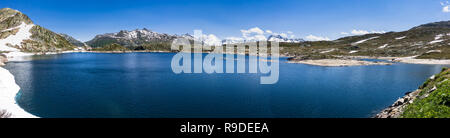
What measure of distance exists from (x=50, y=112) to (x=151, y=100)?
11.3m

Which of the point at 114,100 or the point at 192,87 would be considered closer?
the point at 114,100

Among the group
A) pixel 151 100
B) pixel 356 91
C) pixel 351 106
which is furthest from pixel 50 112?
pixel 356 91

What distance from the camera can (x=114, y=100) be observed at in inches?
1241

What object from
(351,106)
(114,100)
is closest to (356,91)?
(351,106)

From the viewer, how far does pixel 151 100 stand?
102 feet

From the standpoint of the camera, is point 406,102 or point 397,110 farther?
point 406,102

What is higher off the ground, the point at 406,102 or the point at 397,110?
the point at 406,102
